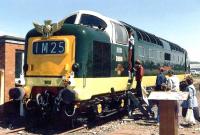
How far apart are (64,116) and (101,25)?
370 cm

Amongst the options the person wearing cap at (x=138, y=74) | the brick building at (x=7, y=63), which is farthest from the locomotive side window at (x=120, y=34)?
the brick building at (x=7, y=63)

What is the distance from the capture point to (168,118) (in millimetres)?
7633

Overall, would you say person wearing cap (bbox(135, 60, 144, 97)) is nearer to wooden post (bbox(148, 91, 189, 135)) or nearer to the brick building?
the brick building

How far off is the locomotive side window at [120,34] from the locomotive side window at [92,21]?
1.71 ft

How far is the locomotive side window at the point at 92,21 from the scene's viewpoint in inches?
485


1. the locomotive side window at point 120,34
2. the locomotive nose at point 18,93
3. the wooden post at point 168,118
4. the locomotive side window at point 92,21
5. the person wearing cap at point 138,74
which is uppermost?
the locomotive side window at point 92,21

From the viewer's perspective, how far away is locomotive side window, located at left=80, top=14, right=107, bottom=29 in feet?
Result: 40.4

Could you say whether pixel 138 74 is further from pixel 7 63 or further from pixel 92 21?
pixel 7 63

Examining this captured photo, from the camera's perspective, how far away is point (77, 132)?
34.9ft

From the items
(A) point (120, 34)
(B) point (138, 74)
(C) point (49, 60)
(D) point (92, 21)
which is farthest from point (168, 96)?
(B) point (138, 74)

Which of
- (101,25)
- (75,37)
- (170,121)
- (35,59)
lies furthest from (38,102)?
(170,121)

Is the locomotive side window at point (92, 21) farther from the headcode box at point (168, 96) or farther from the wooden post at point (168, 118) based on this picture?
the wooden post at point (168, 118)

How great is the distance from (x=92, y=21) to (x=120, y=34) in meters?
1.26

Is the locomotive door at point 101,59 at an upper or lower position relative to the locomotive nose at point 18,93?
upper
